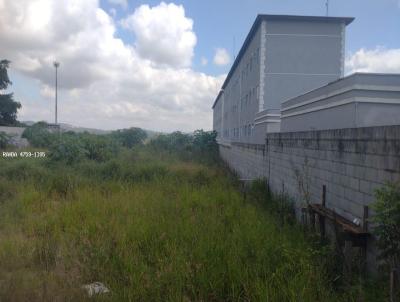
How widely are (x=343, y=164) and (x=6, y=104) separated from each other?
133ft

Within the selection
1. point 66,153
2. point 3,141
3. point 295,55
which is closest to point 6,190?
point 66,153

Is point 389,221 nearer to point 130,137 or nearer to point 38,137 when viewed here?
point 38,137

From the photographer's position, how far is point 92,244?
16.7ft

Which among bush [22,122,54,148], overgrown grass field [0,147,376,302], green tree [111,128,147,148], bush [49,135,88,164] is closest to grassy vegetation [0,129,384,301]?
overgrown grass field [0,147,376,302]

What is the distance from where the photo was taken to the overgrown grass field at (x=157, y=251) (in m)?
3.57

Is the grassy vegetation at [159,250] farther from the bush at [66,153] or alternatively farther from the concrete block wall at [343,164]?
the bush at [66,153]

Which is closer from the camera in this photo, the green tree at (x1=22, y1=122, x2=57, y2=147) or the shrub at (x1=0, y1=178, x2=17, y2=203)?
the shrub at (x1=0, y1=178, x2=17, y2=203)

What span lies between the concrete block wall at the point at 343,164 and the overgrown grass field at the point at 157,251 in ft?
2.23

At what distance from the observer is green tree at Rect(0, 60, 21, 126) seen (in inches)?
1435

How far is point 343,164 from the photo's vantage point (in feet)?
14.1

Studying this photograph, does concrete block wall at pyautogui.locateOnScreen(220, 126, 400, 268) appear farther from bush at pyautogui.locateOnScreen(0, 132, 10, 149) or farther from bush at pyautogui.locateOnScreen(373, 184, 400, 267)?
bush at pyautogui.locateOnScreen(0, 132, 10, 149)

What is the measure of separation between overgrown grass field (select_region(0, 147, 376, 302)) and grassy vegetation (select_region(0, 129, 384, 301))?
0.01 m

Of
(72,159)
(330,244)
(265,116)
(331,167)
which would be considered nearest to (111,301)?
(330,244)

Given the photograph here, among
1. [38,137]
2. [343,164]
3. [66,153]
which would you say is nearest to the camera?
[343,164]
